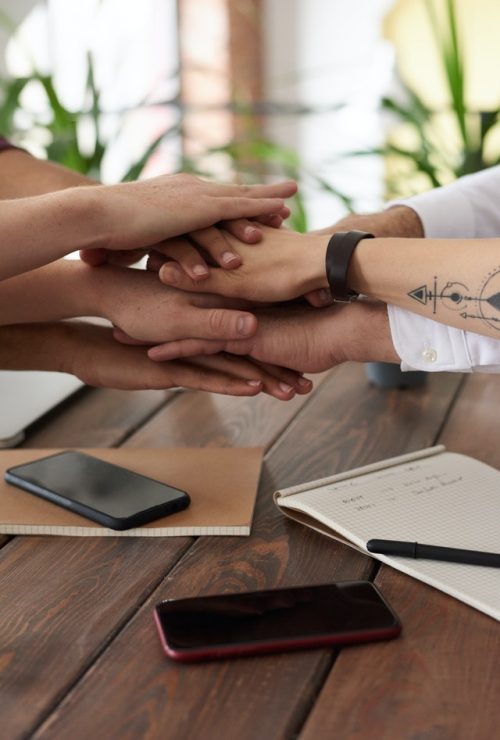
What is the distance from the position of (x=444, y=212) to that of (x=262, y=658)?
888 millimetres

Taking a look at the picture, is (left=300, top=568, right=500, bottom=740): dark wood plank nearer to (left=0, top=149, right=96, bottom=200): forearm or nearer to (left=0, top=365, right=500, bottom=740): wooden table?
(left=0, top=365, right=500, bottom=740): wooden table

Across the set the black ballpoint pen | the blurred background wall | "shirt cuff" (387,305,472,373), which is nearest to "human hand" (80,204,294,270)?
"shirt cuff" (387,305,472,373)

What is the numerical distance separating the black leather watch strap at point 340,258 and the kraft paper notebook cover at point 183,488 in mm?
221

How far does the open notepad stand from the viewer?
851 millimetres

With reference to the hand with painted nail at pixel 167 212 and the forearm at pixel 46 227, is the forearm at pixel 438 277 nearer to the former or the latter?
the hand with painted nail at pixel 167 212

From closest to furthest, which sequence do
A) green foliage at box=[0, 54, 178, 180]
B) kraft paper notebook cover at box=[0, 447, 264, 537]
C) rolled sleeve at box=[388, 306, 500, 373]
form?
kraft paper notebook cover at box=[0, 447, 264, 537] < rolled sleeve at box=[388, 306, 500, 373] < green foliage at box=[0, 54, 178, 180]

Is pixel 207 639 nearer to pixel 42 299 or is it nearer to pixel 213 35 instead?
pixel 42 299

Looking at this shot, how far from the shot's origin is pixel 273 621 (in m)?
0.77

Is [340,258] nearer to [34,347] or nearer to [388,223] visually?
[388,223]

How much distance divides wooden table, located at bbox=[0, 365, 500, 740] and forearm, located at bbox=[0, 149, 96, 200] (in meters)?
0.62

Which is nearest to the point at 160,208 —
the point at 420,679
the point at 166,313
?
the point at 166,313

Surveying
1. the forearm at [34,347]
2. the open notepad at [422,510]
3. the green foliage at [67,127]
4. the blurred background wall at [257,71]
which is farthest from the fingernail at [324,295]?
the blurred background wall at [257,71]

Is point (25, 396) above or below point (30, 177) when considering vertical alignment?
below

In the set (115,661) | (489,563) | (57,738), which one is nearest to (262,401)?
(489,563)
